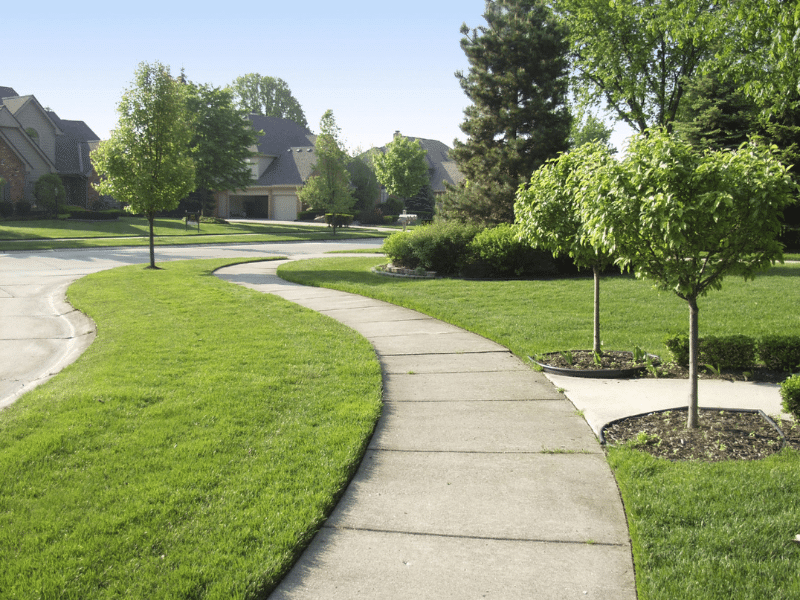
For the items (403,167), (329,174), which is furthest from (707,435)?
(403,167)

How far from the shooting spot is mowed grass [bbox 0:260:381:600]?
10.6 ft

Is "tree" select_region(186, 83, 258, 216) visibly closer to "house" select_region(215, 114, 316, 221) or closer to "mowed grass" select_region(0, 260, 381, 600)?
"house" select_region(215, 114, 316, 221)

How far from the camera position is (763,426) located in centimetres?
529

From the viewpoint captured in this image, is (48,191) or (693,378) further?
(48,191)

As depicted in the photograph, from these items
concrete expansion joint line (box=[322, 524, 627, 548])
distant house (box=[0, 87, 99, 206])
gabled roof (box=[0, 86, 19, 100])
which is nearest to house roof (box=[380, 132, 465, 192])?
distant house (box=[0, 87, 99, 206])

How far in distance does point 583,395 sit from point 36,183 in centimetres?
4821

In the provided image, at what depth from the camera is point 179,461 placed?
4570mm

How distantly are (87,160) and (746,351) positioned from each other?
55.4 meters

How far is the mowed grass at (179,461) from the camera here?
325 centimetres

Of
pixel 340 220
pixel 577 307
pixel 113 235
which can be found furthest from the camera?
pixel 340 220

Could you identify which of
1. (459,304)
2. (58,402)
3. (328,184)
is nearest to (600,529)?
(58,402)

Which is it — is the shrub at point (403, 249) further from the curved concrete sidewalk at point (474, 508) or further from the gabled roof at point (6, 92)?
the gabled roof at point (6, 92)

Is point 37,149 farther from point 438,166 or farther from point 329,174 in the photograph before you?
point 438,166

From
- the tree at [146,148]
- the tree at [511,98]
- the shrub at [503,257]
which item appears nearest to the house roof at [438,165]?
the tree at [511,98]
